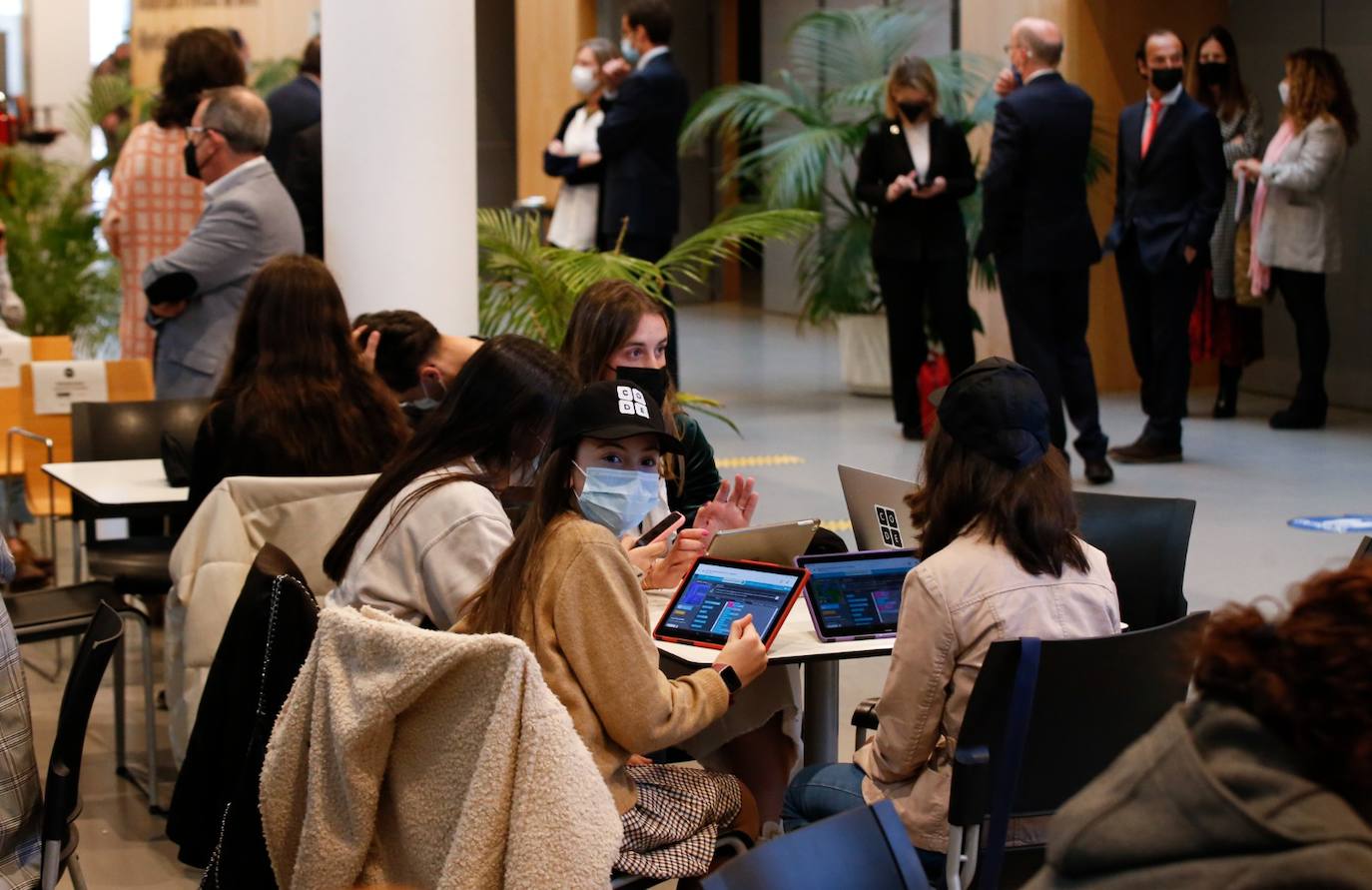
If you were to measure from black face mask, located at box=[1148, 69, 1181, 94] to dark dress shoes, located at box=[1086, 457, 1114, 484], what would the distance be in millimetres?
1820

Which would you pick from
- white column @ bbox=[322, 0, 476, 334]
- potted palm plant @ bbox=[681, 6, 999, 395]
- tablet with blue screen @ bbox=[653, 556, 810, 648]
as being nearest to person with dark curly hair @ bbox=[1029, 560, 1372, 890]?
tablet with blue screen @ bbox=[653, 556, 810, 648]

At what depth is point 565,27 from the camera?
17.0m

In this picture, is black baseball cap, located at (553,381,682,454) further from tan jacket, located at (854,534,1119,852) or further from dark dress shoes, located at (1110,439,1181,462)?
dark dress shoes, located at (1110,439,1181,462)

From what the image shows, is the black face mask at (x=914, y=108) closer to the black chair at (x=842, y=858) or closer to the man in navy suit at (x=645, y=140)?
the man in navy suit at (x=645, y=140)

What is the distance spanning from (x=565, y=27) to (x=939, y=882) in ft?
49.0

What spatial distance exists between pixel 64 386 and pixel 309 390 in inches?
93.7

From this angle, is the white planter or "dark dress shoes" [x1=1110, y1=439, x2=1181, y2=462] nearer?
"dark dress shoes" [x1=1110, y1=439, x2=1181, y2=462]

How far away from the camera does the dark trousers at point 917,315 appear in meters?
8.98

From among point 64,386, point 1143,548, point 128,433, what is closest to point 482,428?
point 1143,548

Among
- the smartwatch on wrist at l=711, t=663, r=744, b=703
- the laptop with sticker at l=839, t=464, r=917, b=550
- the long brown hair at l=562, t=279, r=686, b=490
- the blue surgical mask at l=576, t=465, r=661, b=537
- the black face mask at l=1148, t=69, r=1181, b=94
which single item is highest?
the black face mask at l=1148, t=69, r=1181, b=94

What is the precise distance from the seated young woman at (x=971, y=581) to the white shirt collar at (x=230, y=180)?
3704 millimetres

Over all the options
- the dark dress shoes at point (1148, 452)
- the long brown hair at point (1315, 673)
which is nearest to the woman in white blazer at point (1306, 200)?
the dark dress shoes at point (1148, 452)

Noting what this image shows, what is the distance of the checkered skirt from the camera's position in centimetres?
283

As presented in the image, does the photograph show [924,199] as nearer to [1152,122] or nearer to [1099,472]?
[1152,122]
